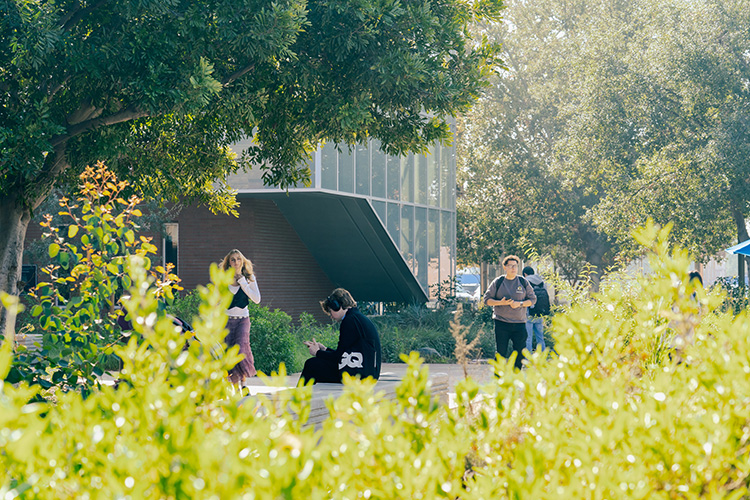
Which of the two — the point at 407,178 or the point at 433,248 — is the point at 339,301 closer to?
the point at 407,178

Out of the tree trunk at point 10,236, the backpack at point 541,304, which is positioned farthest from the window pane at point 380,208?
the tree trunk at point 10,236

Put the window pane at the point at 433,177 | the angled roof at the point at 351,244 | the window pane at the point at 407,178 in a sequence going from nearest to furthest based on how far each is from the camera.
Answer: the angled roof at the point at 351,244 < the window pane at the point at 407,178 < the window pane at the point at 433,177

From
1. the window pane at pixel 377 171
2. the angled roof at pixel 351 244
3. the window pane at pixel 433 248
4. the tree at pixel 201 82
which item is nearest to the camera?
the tree at pixel 201 82

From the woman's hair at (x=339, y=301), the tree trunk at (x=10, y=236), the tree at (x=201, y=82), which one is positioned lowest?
the woman's hair at (x=339, y=301)

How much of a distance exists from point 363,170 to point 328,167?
5.48 ft

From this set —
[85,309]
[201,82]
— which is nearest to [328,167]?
[201,82]

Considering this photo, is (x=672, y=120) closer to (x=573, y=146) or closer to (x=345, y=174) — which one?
(x=573, y=146)

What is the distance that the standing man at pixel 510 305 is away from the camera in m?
10.1

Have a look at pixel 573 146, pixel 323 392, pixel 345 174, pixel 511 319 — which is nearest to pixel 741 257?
pixel 573 146

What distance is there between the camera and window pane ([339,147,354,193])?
17.4 meters

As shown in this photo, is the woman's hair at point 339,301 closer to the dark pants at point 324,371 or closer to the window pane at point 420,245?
the dark pants at point 324,371

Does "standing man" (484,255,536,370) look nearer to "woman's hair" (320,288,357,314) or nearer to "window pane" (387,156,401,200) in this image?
"woman's hair" (320,288,357,314)

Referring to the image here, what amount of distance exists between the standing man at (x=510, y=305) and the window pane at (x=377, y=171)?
884cm

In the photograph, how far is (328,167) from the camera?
1686 cm
